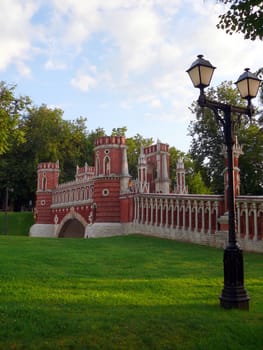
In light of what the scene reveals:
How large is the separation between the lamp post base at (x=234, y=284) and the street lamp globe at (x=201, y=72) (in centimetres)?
325

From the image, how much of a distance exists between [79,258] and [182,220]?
30.3 ft

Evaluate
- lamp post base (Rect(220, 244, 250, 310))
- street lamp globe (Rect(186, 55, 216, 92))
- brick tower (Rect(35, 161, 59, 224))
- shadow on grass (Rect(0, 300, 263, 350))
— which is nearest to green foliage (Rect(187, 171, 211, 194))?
brick tower (Rect(35, 161, 59, 224))

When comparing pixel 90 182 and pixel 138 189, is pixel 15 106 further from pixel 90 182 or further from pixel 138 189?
pixel 90 182

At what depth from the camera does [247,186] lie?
35.2 m

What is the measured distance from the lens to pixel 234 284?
7141mm

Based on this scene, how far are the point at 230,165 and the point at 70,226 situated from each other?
125 feet

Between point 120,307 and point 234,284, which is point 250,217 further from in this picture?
point 120,307

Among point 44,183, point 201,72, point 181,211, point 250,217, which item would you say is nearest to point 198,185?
point 181,211

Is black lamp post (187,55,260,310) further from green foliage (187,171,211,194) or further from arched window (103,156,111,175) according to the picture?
green foliage (187,171,211,194)

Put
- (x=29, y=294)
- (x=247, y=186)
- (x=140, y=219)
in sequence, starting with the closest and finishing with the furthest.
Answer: (x=29, y=294) → (x=140, y=219) → (x=247, y=186)

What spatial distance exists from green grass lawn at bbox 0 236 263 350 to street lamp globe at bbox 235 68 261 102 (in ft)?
13.6

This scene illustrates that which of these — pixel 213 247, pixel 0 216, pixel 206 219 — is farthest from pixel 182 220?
pixel 0 216

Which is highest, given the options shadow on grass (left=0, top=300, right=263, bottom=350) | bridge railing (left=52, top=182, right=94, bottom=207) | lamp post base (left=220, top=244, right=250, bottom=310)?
bridge railing (left=52, top=182, right=94, bottom=207)

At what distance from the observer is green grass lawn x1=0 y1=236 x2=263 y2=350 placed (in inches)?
206
